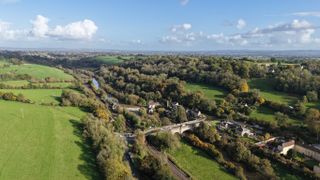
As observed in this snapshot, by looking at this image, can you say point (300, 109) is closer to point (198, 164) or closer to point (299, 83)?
point (299, 83)

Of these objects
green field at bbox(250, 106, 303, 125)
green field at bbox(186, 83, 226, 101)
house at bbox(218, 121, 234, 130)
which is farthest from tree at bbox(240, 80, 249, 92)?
house at bbox(218, 121, 234, 130)

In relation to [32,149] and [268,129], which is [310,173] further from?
[32,149]

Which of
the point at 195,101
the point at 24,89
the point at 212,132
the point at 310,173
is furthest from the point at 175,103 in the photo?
the point at 310,173

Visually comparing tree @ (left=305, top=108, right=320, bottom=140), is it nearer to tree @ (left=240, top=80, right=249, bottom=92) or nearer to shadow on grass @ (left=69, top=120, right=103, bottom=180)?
tree @ (left=240, top=80, right=249, bottom=92)

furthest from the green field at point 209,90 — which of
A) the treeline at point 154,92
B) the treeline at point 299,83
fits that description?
the treeline at point 299,83

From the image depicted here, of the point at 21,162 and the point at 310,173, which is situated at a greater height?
the point at 21,162
